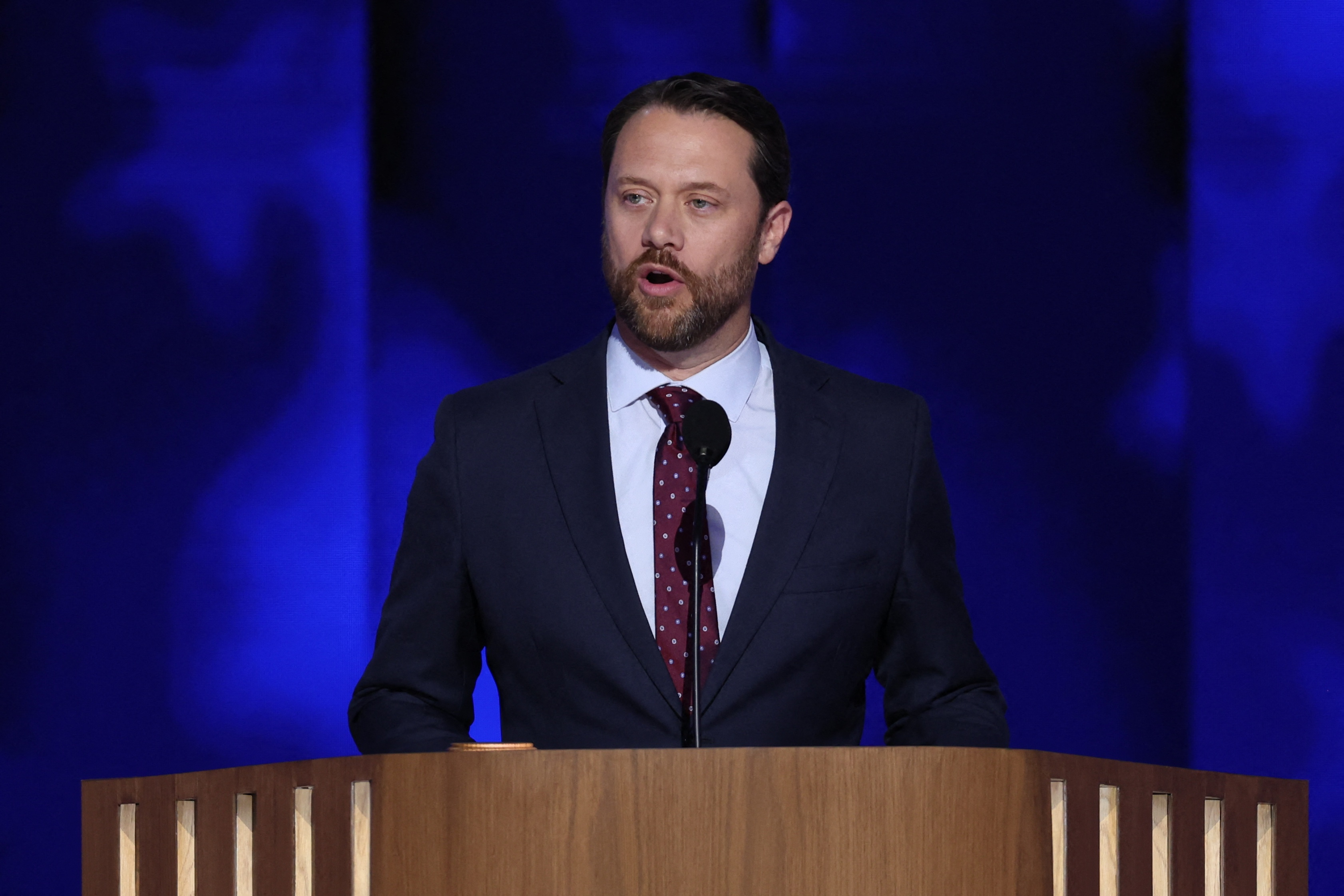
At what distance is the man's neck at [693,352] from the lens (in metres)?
2.23

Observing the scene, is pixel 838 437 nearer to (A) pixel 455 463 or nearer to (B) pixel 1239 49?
(A) pixel 455 463

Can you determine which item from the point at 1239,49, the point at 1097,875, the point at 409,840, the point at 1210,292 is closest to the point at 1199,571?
the point at 1210,292

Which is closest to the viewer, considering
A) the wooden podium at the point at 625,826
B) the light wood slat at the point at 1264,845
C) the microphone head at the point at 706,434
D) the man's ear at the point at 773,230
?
the wooden podium at the point at 625,826

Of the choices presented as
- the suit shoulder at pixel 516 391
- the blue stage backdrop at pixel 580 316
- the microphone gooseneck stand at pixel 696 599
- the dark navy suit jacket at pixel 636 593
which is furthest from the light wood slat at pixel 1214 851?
the blue stage backdrop at pixel 580 316

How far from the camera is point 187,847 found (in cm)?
146

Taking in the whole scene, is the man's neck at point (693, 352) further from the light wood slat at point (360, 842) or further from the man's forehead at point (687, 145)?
the light wood slat at point (360, 842)

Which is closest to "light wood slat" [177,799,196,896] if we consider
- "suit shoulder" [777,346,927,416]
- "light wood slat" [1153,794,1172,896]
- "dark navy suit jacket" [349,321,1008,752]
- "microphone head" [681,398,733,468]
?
"dark navy suit jacket" [349,321,1008,752]

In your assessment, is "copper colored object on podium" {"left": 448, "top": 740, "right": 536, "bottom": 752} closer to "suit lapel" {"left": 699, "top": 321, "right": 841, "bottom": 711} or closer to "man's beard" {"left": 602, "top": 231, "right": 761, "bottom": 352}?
"suit lapel" {"left": 699, "top": 321, "right": 841, "bottom": 711}

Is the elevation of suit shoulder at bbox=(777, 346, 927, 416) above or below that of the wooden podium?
above

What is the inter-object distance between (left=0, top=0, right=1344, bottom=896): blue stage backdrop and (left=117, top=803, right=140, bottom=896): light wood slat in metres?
1.77

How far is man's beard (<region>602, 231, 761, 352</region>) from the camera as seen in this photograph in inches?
85.2

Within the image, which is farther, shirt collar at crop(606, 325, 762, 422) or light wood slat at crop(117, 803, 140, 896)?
shirt collar at crop(606, 325, 762, 422)

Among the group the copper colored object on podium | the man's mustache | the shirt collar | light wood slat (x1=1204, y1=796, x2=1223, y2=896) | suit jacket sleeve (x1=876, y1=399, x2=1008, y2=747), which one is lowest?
light wood slat (x1=1204, y1=796, x2=1223, y2=896)

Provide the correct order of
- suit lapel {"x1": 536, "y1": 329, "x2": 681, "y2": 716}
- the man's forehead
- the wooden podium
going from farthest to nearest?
the man's forehead < suit lapel {"x1": 536, "y1": 329, "x2": 681, "y2": 716} < the wooden podium
